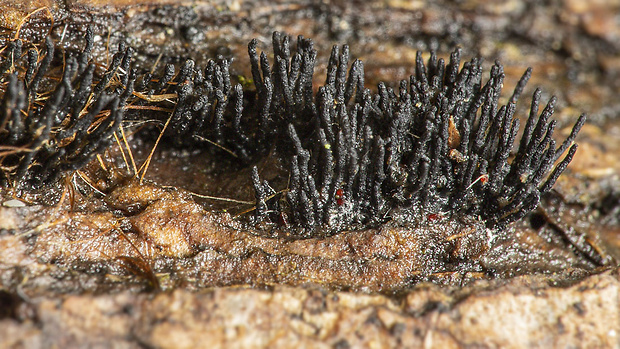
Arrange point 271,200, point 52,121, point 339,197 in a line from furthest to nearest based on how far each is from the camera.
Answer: point 271,200 → point 339,197 → point 52,121

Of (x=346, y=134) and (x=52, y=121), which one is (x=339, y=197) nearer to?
(x=346, y=134)

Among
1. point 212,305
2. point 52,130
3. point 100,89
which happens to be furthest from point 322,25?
point 212,305

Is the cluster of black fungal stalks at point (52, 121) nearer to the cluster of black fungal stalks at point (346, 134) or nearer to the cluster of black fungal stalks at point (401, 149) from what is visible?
the cluster of black fungal stalks at point (346, 134)

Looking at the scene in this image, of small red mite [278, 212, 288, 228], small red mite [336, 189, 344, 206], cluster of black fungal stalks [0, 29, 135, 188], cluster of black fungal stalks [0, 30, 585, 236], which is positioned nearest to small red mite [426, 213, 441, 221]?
cluster of black fungal stalks [0, 30, 585, 236]

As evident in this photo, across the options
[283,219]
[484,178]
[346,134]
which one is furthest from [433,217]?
[283,219]

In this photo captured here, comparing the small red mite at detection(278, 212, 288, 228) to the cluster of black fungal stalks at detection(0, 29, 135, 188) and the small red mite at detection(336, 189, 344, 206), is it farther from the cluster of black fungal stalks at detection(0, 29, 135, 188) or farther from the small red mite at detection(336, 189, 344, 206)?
the cluster of black fungal stalks at detection(0, 29, 135, 188)

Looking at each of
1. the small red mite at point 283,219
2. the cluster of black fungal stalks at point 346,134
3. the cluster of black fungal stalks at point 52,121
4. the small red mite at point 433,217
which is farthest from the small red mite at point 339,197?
the cluster of black fungal stalks at point 52,121
